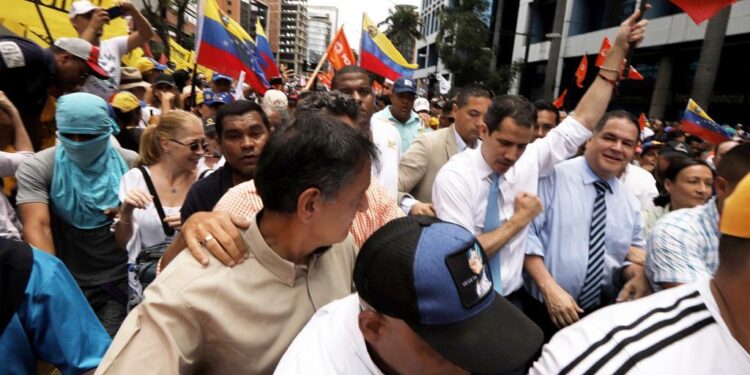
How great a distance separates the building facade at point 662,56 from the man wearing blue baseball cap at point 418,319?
19.5m

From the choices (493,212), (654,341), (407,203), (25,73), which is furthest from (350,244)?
(25,73)

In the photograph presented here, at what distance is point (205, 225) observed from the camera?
140cm

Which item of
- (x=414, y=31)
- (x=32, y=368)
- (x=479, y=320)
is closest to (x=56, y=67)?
(x=32, y=368)

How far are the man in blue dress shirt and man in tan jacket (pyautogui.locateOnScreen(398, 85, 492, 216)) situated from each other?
110cm

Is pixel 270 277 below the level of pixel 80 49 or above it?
below

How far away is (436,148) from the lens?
3.83 metres

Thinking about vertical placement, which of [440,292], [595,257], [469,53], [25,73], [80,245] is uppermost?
[469,53]

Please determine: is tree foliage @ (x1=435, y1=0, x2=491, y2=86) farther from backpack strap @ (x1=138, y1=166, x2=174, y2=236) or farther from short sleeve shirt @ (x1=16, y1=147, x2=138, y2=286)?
short sleeve shirt @ (x1=16, y1=147, x2=138, y2=286)

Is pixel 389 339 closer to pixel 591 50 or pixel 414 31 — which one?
pixel 591 50

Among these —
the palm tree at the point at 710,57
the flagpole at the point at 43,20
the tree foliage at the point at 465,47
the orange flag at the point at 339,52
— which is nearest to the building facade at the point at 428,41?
the tree foliage at the point at 465,47

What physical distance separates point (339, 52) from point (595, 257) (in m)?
7.15

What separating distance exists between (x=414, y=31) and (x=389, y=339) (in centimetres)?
5319

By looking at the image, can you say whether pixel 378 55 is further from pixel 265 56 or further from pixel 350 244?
pixel 350 244

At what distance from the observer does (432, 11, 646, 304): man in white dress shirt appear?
2543 millimetres
